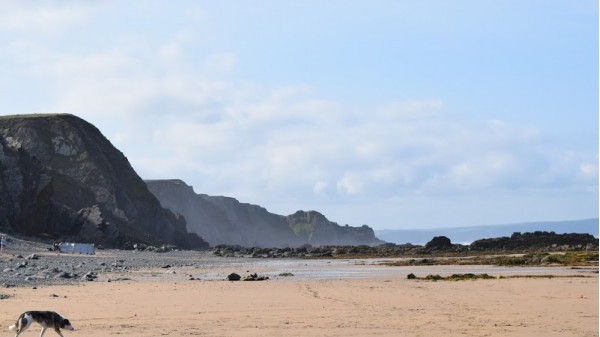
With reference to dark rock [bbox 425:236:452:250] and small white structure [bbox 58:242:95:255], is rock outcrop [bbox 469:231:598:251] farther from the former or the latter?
small white structure [bbox 58:242:95:255]

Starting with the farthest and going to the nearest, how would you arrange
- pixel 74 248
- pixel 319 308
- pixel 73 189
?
pixel 73 189
pixel 74 248
pixel 319 308

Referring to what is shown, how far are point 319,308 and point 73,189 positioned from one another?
86.0 meters

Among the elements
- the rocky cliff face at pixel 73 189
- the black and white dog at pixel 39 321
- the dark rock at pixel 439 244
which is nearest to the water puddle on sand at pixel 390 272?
the black and white dog at pixel 39 321

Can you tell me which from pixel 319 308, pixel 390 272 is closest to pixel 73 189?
pixel 390 272

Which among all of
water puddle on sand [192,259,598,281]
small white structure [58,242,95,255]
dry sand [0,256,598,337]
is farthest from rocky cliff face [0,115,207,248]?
dry sand [0,256,598,337]

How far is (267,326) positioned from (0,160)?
7081 centimetres

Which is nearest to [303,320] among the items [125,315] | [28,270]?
[125,315]

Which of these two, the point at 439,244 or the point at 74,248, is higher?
the point at 439,244

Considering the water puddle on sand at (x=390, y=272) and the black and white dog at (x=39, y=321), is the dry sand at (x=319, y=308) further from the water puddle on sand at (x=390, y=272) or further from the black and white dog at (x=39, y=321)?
the water puddle on sand at (x=390, y=272)

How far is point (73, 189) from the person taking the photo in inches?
3979

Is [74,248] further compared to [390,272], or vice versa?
[74,248]

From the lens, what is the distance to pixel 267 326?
1631 cm

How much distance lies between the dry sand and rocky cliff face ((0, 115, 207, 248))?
55.0 metres

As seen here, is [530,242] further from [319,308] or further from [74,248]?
[319,308]
